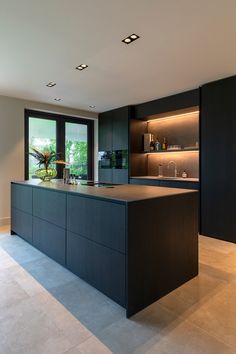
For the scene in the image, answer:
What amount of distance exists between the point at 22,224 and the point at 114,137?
298 cm

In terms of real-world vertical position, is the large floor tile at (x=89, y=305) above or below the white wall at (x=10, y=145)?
below

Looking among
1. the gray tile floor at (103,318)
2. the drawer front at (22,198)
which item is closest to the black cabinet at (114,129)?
the drawer front at (22,198)

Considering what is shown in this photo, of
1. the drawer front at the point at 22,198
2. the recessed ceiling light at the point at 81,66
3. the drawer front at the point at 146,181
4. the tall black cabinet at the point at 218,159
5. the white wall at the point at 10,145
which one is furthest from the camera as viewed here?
the drawer front at the point at 146,181

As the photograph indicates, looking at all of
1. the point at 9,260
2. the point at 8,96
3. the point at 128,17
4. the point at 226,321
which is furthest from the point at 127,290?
the point at 8,96

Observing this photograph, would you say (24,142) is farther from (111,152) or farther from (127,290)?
(127,290)

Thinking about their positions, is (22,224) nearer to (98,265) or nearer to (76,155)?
(98,265)

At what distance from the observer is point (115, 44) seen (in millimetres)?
2553

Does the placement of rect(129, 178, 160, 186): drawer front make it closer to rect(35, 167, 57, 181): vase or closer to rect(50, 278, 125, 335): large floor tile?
rect(35, 167, 57, 181): vase

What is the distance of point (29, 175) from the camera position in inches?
200

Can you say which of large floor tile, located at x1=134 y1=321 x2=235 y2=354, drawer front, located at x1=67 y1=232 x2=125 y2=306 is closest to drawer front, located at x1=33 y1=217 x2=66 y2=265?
drawer front, located at x1=67 y1=232 x2=125 y2=306

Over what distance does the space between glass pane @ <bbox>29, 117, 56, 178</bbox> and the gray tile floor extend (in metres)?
3.00

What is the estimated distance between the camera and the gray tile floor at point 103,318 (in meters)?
1.49

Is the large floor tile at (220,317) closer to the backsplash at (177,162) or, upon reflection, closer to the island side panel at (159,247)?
the island side panel at (159,247)

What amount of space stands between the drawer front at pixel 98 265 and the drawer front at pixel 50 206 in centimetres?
26
